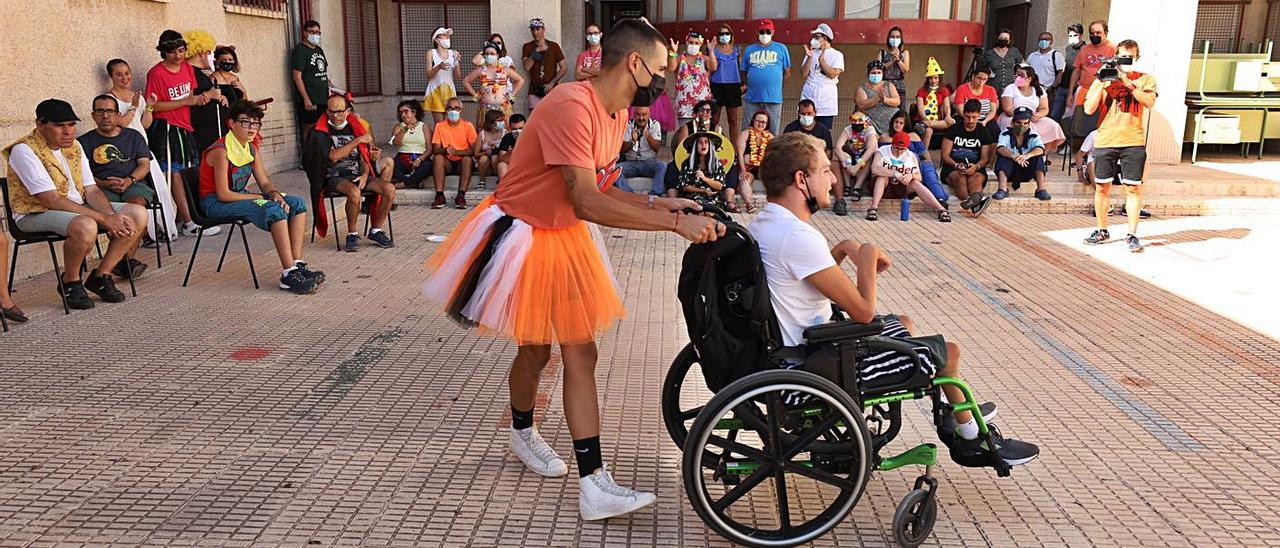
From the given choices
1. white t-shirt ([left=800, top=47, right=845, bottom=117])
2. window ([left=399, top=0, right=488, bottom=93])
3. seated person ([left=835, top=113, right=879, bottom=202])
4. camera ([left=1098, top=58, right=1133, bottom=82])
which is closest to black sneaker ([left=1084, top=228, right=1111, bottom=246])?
camera ([left=1098, top=58, right=1133, bottom=82])

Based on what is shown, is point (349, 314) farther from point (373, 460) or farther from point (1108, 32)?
point (1108, 32)

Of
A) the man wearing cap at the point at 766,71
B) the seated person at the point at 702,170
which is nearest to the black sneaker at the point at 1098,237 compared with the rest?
the seated person at the point at 702,170

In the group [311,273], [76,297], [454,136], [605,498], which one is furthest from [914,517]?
[454,136]

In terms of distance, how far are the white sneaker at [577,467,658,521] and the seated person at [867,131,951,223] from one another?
7443 millimetres

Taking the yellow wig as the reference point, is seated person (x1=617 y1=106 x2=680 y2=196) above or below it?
below

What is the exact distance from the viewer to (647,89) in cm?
328

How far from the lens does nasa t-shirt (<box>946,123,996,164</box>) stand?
10.8m

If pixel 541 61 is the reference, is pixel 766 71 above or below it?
below

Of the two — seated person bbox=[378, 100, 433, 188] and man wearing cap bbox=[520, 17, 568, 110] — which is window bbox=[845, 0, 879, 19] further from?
seated person bbox=[378, 100, 433, 188]

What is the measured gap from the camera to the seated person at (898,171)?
10.4 meters

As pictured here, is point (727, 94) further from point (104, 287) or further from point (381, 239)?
point (104, 287)

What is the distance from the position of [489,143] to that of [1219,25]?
12020 millimetres

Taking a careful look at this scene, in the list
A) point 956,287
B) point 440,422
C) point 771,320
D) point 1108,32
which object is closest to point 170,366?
point 440,422

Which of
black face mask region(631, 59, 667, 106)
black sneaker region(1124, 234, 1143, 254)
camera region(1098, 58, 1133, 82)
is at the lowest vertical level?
black sneaker region(1124, 234, 1143, 254)
